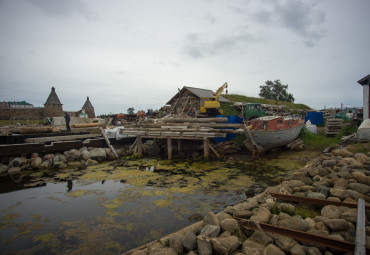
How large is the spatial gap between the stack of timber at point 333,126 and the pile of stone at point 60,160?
16.6 metres

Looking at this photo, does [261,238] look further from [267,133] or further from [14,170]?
[14,170]

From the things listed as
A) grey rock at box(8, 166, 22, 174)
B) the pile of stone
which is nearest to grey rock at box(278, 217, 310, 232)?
the pile of stone

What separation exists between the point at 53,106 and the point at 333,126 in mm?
43250

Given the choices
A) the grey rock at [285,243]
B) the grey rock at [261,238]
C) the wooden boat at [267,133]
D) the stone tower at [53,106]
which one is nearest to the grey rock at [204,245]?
the grey rock at [261,238]

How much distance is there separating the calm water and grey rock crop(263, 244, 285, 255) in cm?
273

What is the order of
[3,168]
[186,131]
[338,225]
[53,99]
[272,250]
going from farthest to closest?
[53,99]
[186,131]
[3,168]
[338,225]
[272,250]

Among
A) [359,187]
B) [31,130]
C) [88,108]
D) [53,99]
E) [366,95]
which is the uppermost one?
[53,99]

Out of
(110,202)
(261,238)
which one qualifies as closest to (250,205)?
(261,238)

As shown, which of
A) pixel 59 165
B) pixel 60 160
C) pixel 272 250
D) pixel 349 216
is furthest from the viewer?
pixel 60 160

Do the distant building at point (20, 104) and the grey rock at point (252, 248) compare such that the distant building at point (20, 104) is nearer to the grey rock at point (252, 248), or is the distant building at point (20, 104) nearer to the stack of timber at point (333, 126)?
the stack of timber at point (333, 126)

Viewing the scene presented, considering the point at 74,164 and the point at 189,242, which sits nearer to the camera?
the point at 189,242

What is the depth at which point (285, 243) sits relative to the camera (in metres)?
3.49

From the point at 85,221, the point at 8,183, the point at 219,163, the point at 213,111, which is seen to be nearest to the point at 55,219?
the point at 85,221

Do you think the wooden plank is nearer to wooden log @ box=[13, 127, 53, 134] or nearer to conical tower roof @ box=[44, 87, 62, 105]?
wooden log @ box=[13, 127, 53, 134]
